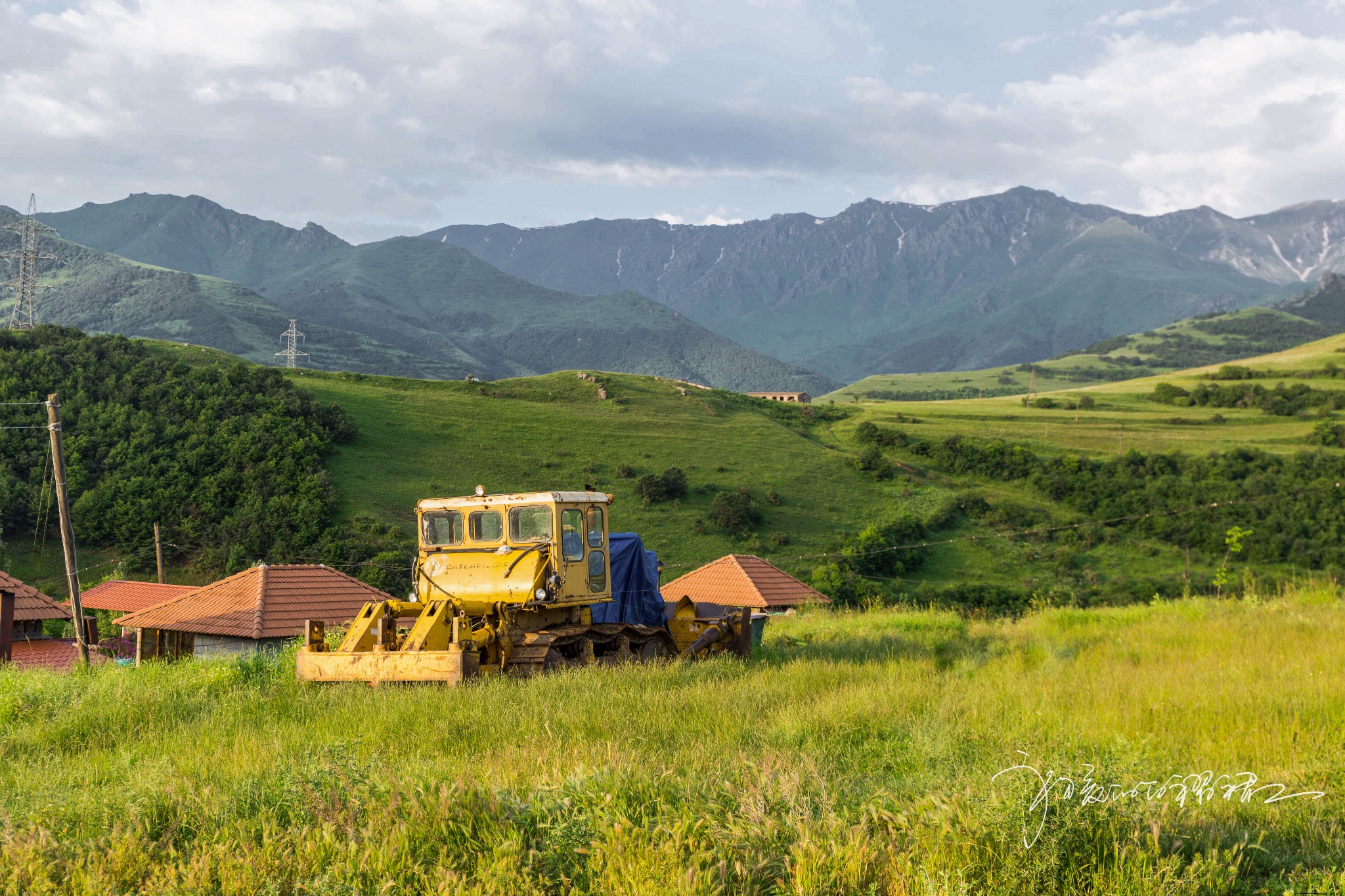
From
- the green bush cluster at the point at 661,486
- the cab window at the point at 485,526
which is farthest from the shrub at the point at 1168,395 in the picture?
the cab window at the point at 485,526

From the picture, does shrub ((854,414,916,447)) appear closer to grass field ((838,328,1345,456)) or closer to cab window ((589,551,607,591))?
grass field ((838,328,1345,456))

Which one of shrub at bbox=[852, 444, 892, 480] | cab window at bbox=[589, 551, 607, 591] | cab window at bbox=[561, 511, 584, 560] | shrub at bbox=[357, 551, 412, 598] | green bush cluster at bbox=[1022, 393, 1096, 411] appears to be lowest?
shrub at bbox=[357, 551, 412, 598]

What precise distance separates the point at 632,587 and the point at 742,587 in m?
16.9

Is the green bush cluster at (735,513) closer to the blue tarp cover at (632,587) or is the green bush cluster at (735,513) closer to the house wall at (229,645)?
the house wall at (229,645)

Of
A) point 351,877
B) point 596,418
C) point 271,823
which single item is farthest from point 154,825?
point 596,418

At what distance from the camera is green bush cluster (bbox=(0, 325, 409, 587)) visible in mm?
49594

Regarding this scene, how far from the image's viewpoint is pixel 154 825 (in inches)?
220

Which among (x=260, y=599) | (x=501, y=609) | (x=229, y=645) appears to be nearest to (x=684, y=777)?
(x=501, y=609)

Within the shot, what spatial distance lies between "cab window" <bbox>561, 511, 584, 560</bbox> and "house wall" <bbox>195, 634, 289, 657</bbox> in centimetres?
Result: 1708

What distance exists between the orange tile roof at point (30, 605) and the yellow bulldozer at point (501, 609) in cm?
2017

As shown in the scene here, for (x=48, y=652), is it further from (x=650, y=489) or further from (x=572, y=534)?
(x=650, y=489)

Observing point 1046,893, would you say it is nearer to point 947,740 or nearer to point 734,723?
point 947,740

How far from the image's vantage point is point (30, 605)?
96.7 ft

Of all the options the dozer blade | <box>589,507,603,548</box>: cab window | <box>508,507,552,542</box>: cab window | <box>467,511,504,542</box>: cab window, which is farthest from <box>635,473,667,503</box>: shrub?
the dozer blade
